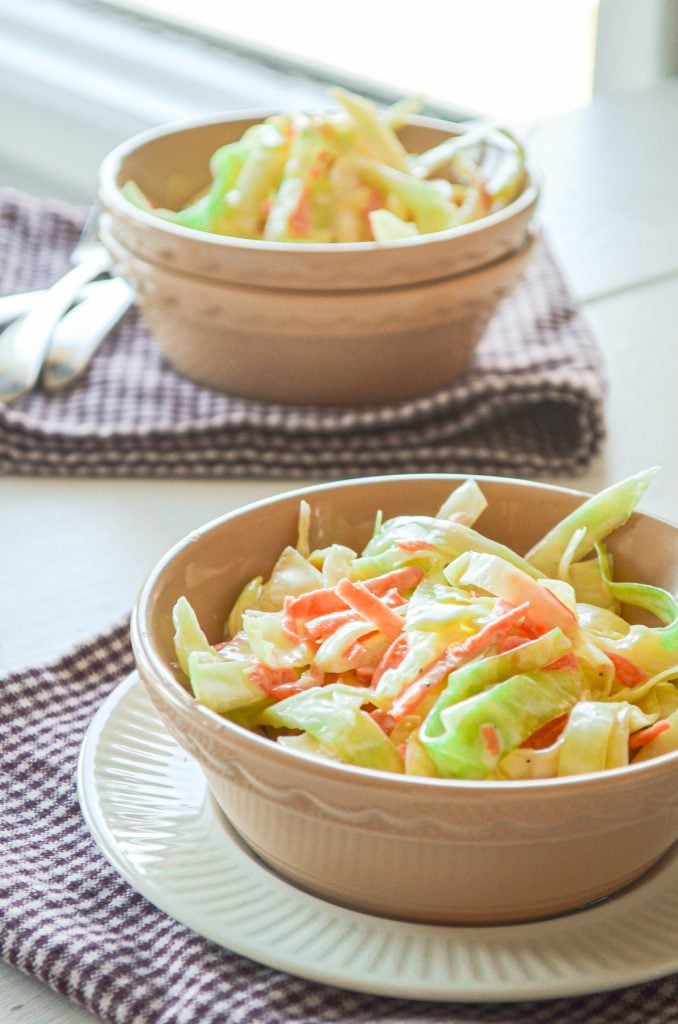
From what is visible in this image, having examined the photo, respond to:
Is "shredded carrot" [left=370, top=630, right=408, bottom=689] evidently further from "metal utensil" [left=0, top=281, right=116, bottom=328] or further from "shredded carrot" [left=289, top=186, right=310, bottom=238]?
"metal utensil" [left=0, top=281, right=116, bottom=328]

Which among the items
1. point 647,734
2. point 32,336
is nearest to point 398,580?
point 647,734

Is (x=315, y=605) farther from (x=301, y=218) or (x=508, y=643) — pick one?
(x=301, y=218)

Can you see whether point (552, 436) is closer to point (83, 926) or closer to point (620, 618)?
point (620, 618)

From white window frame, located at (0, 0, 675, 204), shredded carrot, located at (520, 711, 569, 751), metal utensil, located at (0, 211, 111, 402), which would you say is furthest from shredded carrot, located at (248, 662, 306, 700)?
white window frame, located at (0, 0, 675, 204)

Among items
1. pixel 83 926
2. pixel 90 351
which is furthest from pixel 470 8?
pixel 83 926

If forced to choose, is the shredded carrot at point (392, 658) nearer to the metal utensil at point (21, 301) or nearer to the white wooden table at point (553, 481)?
the white wooden table at point (553, 481)

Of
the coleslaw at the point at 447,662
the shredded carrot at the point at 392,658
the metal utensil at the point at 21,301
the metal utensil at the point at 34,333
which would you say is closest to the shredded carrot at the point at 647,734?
the coleslaw at the point at 447,662
